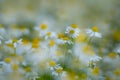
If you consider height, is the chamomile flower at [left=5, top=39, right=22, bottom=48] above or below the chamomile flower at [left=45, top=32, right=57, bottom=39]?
below

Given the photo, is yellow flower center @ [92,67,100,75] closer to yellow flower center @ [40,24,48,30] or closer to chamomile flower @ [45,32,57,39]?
chamomile flower @ [45,32,57,39]

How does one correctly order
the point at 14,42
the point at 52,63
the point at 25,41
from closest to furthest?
1. the point at 52,63
2. the point at 14,42
3. the point at 25,41

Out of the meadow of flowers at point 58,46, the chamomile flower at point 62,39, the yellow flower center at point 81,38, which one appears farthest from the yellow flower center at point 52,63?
the yellow flower center at point 81,38

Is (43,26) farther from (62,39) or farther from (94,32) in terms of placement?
(94,32)

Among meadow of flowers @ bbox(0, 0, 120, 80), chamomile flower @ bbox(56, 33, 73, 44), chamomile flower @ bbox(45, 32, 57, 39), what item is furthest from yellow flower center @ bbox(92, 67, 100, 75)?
chamomile flower @ bbox(45, 32, 57, 39)

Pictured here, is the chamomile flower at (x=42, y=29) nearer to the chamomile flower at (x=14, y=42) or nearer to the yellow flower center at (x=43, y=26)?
the yellow flower center at (x=43, y=26)

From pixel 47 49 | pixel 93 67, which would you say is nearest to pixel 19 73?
pixel 47 49

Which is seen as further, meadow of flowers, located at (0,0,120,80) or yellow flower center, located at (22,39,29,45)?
yellow flower center, located at (22,39,29,45)

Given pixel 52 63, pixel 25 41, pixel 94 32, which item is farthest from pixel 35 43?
pixel 94 32
